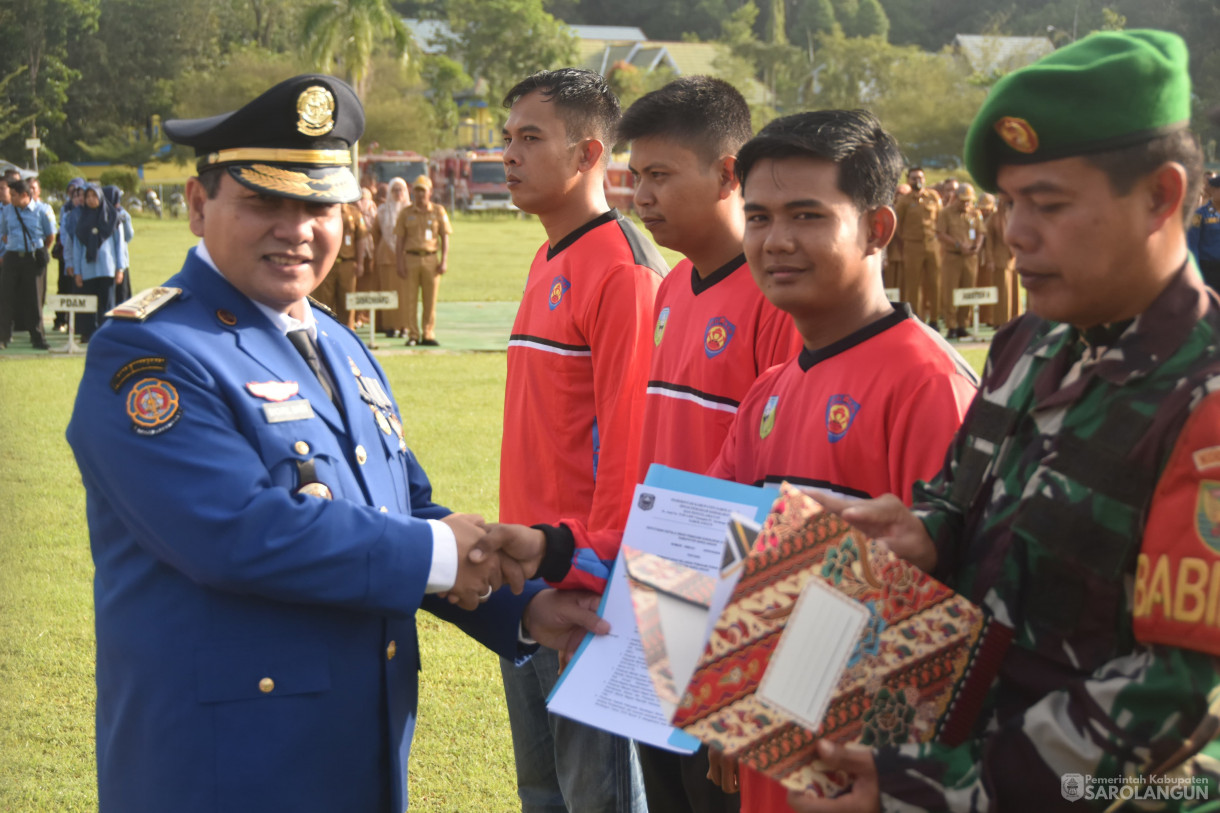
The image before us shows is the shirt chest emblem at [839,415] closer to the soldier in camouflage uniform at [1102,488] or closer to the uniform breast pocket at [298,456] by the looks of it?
the soldier in camouflage uniform at [1102,488]

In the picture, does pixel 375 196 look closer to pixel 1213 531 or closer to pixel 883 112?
pixel 1213 531

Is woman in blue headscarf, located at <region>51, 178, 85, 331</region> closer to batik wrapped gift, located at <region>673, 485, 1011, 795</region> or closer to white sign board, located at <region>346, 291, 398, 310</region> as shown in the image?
white sign board, located at <region>346, 291, 398, 310</region>

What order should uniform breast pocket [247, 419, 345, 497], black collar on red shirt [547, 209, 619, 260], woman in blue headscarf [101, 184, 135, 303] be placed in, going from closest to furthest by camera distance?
uniform breast pocket [247, 419, 345, 497] < black collar on red shirt [547, 209, 619, 260] < woman in blue headscarf [101, 184, 135, 303]

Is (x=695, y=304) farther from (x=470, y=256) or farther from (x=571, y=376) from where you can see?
(x=470, y=256)

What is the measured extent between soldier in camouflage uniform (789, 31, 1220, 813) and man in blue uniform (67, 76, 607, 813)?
1043mm

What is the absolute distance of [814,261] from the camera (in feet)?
8.39

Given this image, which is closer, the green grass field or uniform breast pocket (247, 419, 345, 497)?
uniform breast pocket (247, 419, 345, 497)

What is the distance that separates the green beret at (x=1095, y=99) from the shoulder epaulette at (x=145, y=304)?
1.63 metres

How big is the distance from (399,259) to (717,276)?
1393 cm

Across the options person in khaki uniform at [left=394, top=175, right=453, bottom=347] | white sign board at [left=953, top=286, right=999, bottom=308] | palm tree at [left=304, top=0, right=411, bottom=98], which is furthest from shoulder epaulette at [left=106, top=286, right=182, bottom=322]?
palm tree at [left=304, top=0, right=411, bottom=98]

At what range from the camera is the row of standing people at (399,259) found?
54.4 feet

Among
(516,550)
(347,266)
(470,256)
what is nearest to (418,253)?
(347,266)

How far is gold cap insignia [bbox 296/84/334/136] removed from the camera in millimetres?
2424

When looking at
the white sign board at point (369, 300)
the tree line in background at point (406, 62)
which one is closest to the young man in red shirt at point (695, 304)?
the white sign board at point (369, 300)
